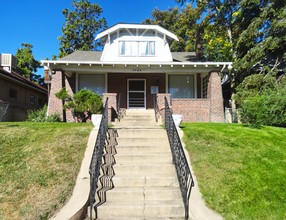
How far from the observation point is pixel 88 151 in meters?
7.52

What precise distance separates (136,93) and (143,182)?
1176 cm

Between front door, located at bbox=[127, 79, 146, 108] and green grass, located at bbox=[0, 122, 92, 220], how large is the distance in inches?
346

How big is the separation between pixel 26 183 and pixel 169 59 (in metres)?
13.0

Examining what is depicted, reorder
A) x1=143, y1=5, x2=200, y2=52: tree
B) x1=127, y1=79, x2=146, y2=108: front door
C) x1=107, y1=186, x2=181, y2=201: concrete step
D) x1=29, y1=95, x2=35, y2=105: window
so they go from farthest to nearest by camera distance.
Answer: x1=143, y1=5, x2=200, y2=52: tree → x1=29, y1=95, x2=35, y2=105: window → x1=127, y1=79, x2=146, y2=108: front door → x1=107, y1=186, x2=181, y2=201: concrete step

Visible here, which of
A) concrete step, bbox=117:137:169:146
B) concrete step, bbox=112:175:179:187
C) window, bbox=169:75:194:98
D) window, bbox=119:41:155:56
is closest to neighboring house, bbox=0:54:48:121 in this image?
window, bbox=119:41:155:56

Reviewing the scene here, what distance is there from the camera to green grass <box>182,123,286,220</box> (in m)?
5.46

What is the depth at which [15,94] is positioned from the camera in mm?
20219

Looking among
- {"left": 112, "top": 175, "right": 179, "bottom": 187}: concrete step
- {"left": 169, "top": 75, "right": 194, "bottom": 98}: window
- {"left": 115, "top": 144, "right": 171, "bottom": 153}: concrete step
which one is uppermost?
{"left": 169, "top": 75, "right": 194, "bottom": 98}: window

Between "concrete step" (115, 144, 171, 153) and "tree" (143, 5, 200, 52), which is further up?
"tree" (143, 5, 200, 52)

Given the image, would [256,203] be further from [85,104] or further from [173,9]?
[173,9]

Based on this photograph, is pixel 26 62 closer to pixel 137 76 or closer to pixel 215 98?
pixel 137 76

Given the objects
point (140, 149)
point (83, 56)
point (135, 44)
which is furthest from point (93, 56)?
point (140, 149)

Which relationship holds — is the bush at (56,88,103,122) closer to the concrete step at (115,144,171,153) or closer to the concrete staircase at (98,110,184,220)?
the concrete staircase at (98,110,184,220)

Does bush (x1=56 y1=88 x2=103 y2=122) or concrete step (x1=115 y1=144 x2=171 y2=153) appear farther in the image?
bush (x1=56 y1=88 x2=103 y2=122)
